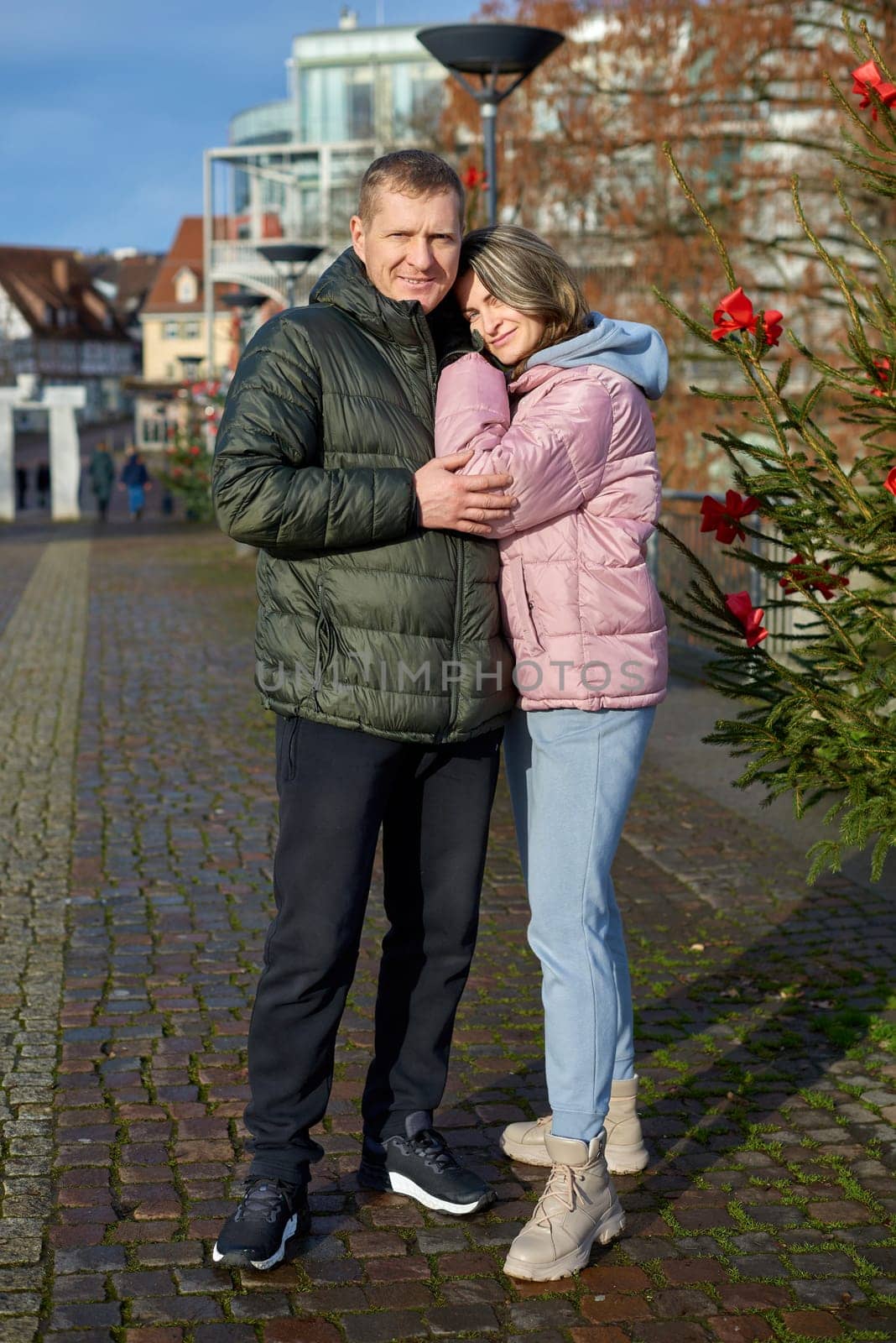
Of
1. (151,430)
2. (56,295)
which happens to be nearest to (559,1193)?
(151,430)

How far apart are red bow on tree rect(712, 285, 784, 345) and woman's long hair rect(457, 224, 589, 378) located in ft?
1.67

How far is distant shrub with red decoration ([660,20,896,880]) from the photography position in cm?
393

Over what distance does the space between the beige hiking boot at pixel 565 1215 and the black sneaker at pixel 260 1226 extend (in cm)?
44

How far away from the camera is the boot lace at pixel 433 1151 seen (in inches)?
143

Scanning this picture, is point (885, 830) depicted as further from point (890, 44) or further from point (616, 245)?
point (616, 245)

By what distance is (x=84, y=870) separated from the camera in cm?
679

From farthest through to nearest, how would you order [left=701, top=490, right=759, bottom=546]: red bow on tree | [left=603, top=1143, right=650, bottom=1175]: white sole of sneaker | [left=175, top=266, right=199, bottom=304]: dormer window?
[left=175, top=266, right=199, bottom=304]: dormer window → [left=701, top=490, right=759, bottom=546]: red bow on tree → [left=603, top=1143, right=650, bottom=1175]: white sole of sneaker

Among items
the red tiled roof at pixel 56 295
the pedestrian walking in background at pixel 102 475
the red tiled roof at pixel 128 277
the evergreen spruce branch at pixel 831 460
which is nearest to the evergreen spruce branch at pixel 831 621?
the evergreen spruce branch at pixel 831 460

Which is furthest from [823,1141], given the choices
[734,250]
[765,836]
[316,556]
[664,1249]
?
[734,250]

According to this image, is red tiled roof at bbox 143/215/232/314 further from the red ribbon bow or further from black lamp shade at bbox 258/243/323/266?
the red ribbon bow

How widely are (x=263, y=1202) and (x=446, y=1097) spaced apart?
1016mm

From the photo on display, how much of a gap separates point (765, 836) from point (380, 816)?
164 inches

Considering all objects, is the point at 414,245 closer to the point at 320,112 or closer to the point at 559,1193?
the point at 559,1193

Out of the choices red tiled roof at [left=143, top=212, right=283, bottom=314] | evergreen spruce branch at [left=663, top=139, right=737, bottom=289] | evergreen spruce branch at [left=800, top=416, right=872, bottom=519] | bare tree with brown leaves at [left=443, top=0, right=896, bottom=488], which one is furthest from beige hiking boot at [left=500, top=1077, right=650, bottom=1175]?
red tiled roof at [left=143, top=212, right=283, bottom=314]
